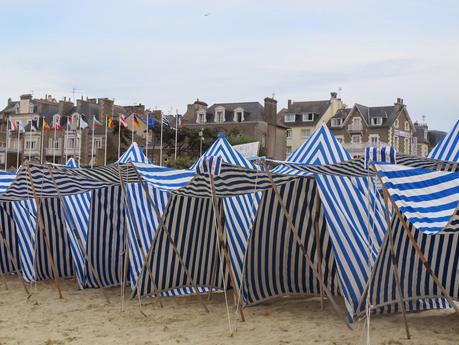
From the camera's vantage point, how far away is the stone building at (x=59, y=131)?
50938mm

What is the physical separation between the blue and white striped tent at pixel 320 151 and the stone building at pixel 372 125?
3998 centimetres

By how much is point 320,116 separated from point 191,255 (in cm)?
4325

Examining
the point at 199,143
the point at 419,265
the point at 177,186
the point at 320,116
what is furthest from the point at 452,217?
the point at 320,116

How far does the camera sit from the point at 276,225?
8.23 m

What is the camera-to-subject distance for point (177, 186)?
764 cm

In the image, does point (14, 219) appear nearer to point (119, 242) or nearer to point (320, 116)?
point (119, 242)

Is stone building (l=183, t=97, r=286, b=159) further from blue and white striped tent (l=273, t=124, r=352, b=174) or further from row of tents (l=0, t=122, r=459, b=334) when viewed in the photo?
blue and white striped tent (l=273, t=124, r=352, b=174)

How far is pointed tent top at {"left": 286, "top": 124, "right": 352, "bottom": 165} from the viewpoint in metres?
Result: 8.14

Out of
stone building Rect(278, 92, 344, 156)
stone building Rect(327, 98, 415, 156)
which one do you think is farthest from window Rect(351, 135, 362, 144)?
stone building Rect(278, 92, 344, 156)

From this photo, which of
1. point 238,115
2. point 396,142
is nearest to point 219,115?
point 238,115

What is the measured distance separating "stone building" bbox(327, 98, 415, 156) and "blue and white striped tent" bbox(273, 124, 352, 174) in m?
40.0

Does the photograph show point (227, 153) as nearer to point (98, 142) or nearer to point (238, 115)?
point (238, 115)

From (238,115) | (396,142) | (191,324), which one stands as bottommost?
(191,324)

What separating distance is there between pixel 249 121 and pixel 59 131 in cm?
1669
